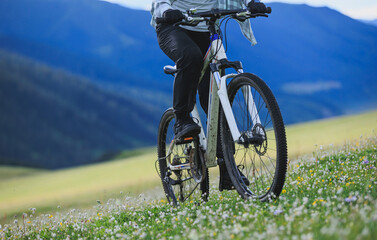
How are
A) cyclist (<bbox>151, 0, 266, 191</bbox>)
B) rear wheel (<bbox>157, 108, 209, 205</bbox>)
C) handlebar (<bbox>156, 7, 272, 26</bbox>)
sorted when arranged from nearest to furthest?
handlebar (<bbox>156, 7, 272, 26</bbox>), cyclist (<bbox>151, 0, 266, 191</bbox>), rear wheel (<bbox>157, 108, 209, 205</bbox>)

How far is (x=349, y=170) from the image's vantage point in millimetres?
5434

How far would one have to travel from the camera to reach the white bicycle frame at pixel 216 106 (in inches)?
170

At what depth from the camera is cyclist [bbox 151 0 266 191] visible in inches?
180

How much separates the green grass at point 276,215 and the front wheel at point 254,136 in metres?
0.19

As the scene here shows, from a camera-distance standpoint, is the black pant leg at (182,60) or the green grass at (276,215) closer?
the green grass at (276,215)

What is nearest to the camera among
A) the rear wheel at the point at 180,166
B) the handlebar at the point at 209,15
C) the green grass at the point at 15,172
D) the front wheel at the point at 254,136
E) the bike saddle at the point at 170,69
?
the front wheel at the point at 254,136

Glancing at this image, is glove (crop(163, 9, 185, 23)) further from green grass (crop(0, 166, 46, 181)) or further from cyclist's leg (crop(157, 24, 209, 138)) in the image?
green grass (crop(0, 166, 46, 181))

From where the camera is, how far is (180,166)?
558 cm

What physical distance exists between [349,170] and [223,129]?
186cm

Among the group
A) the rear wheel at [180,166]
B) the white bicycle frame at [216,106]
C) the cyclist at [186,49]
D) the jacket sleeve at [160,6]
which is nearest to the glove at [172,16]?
the cyclist at [186,49]

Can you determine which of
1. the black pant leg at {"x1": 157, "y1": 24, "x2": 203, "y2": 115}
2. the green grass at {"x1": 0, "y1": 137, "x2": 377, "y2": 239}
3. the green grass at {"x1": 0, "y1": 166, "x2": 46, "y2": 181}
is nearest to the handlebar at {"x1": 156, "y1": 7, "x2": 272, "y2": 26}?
the black pant leg at {"x1": 157, "y1": 24, "x2": 203, "y2": 115}

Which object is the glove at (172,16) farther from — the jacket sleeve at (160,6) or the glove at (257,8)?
the glove at (257,8)

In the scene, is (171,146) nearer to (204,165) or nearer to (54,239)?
(204,165)

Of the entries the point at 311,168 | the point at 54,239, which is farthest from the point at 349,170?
the point at 54,239
